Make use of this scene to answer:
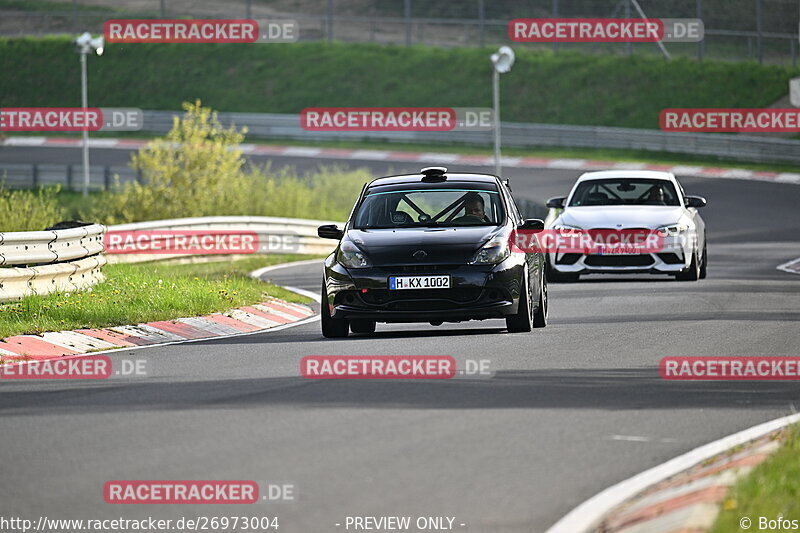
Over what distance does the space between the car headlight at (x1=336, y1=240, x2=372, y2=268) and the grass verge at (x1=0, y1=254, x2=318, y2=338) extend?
8.36 ft

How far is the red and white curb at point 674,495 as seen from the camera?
693cm

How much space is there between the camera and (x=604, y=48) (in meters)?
63.4

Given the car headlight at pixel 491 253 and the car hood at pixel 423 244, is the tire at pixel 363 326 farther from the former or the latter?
the car headlight at pixel 491 253

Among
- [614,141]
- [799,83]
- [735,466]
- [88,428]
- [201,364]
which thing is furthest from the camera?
[614,141]

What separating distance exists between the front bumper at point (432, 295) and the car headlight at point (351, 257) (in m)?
0.07

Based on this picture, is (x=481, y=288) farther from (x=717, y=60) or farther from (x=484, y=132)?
(x=717, y=60)

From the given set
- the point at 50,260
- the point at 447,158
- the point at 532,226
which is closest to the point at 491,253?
the point at 532,226

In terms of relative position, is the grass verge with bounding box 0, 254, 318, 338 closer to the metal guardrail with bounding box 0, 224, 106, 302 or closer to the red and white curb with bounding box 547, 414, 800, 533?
the metal guardrail with bounding box 0, 224, 106, 302

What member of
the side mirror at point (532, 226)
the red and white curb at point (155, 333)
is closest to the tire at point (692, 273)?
the red and white curb at point (155, 333)

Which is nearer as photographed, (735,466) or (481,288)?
(735,466)

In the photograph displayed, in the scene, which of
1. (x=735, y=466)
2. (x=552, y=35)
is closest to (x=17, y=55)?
(x=552, y=35)

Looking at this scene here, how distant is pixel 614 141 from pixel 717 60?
290 inches

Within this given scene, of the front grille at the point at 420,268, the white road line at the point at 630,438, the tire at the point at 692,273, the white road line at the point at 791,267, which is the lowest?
the white road line at the point at 791,267

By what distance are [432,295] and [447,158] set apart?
4020 centimetres
